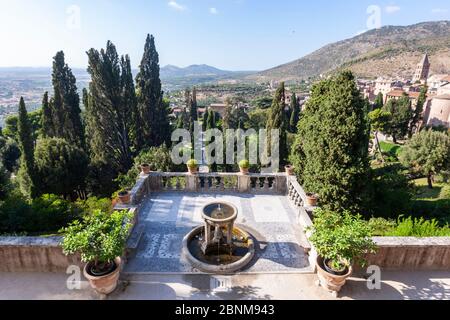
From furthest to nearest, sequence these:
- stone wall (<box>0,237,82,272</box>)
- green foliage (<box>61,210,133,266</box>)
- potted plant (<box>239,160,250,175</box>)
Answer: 1. potted plant (<box>239,160,250,175</box>)
2. stone wall (<box>0,237,82,272</box>)
3. green foliage (<box>61,210,133,266</box>)

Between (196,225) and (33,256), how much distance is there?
169 inches

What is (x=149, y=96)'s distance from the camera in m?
26.2

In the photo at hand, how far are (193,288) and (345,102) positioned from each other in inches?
395

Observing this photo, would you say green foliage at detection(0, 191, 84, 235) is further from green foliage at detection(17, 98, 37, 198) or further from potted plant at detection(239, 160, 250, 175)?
green foliage at detection(17, 98, 37, 198)

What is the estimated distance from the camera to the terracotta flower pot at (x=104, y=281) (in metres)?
5.26

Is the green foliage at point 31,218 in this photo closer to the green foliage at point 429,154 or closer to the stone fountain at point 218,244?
the stone fountain at point 218,244

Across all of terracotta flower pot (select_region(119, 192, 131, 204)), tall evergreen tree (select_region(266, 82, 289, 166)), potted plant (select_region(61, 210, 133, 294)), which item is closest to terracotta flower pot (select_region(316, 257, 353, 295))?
potted plant (select_region(61, 210, 133, 294))

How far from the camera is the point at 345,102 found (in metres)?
11.6

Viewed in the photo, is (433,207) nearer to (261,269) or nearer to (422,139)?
(261,269)

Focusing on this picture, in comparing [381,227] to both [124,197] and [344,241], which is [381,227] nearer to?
[344,241]

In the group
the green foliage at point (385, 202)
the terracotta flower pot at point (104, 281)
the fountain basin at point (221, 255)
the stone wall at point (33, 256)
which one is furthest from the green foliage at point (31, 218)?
the green foliage at point (385, 202)

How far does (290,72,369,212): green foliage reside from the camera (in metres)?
11.6

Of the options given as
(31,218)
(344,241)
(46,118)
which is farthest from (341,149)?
(46,118)

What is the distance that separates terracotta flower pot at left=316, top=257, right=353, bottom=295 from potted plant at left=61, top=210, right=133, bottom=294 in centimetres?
434
